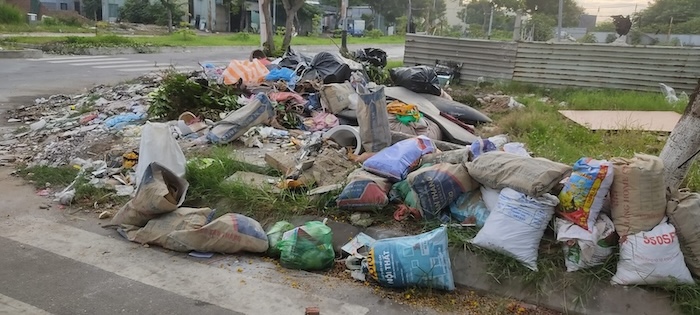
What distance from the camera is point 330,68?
759cm

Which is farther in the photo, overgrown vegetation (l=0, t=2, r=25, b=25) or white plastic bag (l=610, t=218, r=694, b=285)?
overgrown vegetation (l=0, t=2, r=25, b=25)

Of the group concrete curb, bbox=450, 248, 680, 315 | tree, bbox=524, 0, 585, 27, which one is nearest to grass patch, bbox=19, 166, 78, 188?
concrete curb, bbox=450, 248, 680, 315

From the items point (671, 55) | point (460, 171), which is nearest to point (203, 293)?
point (460, 171)

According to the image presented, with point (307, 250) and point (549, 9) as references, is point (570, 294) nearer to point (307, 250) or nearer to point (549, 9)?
point (307, 250)

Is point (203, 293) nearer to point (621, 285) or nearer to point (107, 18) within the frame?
point (621, 285)

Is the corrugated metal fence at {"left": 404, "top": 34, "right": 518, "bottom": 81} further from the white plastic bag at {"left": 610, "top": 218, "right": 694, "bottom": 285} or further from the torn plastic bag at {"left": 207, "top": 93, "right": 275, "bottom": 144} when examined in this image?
the white plastic bag at {"left": 610, "top": 218, "right": 694, "bottom": 285}

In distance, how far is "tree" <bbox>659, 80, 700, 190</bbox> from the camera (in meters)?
3.44

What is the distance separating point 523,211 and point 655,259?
0.74 m

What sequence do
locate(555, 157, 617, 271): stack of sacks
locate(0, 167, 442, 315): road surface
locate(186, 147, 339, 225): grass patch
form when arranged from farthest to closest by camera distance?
locate(186, 147, 339, 225): grass patch
locate(555, 157, 617, 271): stack of sacks
locate(0, 167, 442, 315): road surface

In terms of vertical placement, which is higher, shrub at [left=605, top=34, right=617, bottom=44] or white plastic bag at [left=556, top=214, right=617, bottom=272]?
shrub at [left=605, top=34, right=617, bottom=44]

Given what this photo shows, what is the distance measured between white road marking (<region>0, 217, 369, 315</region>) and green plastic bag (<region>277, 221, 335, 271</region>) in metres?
0.26

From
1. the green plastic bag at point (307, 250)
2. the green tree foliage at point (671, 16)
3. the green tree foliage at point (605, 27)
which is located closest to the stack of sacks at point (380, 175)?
the green plastic bag at point (307, 250)

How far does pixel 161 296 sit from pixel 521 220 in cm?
216

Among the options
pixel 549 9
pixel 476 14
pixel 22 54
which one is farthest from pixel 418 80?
pixel 476 14
